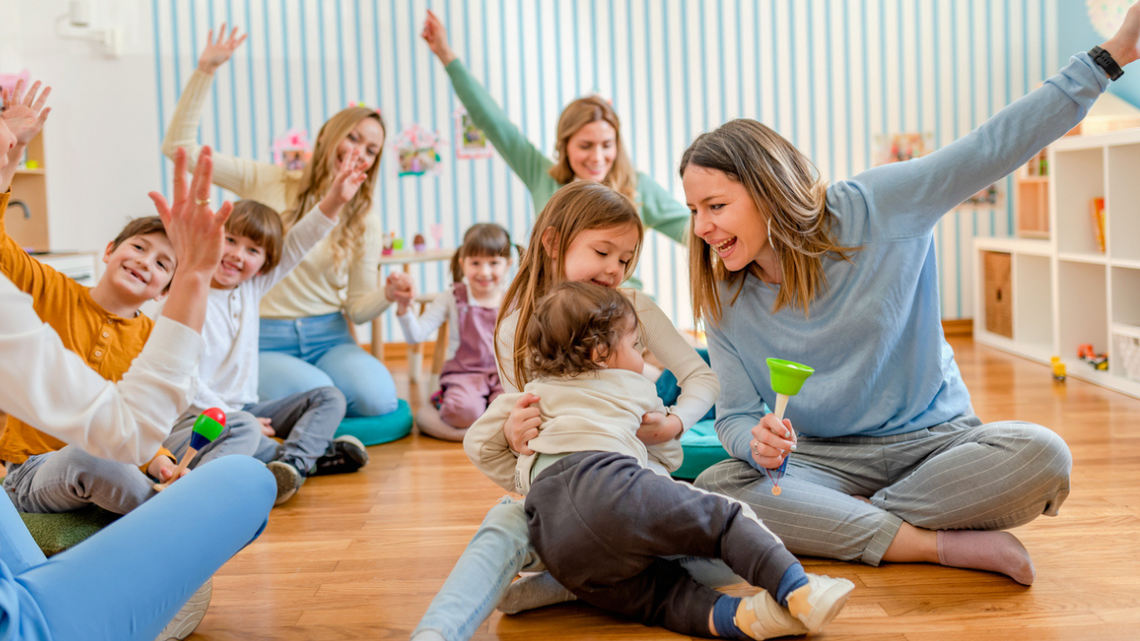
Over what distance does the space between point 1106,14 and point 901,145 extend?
1.10 metres

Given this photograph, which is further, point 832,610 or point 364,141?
point 364,141

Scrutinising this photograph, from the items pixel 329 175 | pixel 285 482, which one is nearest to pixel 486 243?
pixel 329 175

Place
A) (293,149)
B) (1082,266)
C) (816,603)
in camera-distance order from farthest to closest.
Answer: (293,149)
(1082,266)
(816,603)

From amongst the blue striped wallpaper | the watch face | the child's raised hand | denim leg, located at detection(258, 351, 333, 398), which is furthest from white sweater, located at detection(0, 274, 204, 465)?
the watch face

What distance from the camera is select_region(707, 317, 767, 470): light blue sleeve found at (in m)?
1.72

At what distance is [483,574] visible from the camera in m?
1.33

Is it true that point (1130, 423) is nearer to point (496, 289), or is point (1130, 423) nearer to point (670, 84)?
point (496, 289)

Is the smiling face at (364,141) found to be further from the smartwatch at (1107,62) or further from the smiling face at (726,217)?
the smartwatch at (1107,62)

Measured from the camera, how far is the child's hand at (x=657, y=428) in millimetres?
1494

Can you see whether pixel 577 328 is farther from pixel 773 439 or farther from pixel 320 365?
pixel 320 365

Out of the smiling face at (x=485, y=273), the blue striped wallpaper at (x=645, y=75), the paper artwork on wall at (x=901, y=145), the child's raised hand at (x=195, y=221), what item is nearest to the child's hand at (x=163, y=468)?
the child's raised hand at (x=195, y=221)

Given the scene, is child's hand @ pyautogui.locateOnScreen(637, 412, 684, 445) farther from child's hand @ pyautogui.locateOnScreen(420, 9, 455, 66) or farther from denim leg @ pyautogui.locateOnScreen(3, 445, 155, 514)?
child's hand @ pyautogui.locateOnScreen(420, 9, 455, 66)

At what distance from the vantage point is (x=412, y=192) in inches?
192

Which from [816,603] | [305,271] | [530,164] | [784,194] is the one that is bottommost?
[816,603]
